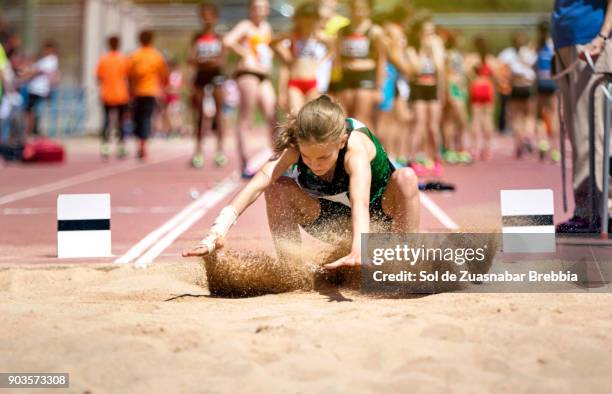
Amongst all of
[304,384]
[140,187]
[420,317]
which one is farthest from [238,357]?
[140,187]

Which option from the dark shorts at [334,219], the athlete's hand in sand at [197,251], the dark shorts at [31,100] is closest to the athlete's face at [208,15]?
the dark shorts at [31,100]

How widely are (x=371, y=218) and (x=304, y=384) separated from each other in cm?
251

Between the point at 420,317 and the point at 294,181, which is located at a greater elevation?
the point at 294,181

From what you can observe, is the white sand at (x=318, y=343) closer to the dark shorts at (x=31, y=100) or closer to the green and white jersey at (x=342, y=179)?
the green and white jersey at (x=342, y=179)

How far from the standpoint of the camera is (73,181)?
632 inches

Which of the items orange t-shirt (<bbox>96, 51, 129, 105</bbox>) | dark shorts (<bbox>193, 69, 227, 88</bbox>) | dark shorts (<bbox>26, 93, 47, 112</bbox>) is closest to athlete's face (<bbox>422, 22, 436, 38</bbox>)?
dark shorts (<bbox>193, 69, 227, 88</bbox>)

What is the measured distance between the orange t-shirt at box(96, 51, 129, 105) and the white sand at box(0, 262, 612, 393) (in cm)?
1696

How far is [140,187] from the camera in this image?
47.6ft

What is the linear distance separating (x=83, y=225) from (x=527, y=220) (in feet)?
10.00

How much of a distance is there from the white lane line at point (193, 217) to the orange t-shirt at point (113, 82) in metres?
7.83

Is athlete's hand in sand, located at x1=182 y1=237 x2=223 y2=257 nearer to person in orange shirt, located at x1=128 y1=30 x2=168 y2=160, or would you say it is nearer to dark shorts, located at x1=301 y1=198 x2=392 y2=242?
dark shorts, located at x1=301 y1=198 x2=392 y2=242

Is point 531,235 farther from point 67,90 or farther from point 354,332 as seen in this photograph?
point 67,90

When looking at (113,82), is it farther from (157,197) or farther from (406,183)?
(406,183)

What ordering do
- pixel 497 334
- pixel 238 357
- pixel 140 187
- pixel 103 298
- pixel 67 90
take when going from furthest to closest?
1. pixel 67 90
2. pixel 140 187
3. pixel 103 298
4. pixel 497 334
5. pixel 238 357
